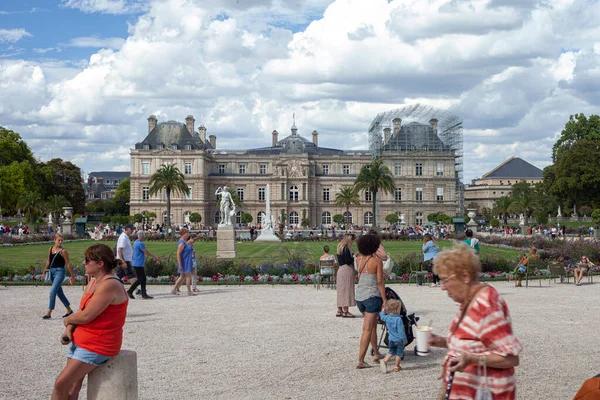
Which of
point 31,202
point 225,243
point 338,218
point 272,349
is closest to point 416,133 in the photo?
point 338,218

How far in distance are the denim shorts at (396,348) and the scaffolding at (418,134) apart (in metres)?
77.7

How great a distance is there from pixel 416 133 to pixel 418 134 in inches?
11.6

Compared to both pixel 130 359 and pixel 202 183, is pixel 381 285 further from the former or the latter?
pixel 202 183

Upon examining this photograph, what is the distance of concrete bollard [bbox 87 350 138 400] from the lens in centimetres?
545

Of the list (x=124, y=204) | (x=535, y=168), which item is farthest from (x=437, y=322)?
(x=535, y=168)

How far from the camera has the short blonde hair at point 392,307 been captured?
8703 millimetres

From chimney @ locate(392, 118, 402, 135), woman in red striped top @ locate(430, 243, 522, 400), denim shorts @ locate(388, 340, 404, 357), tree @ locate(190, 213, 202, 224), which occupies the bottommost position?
denim shorts @ locate(388, 340, 404, 357)

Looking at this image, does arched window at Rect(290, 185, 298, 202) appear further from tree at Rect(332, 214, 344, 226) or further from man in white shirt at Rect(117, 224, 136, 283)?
man in white shirt at Rect(117, 224, 136, 283)

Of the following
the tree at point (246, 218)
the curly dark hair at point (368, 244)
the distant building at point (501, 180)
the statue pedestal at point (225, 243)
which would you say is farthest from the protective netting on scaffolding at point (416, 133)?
the curly dark hair at point (368, 244)

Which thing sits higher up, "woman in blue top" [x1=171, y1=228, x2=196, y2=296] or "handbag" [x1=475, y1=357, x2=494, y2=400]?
"woman in blue top" [x1=171, y1=228, x2=196, y2=296]

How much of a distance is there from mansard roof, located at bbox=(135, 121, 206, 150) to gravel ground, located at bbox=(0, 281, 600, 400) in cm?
7057

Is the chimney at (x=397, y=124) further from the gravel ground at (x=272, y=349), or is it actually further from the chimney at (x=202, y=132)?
the gravel ground at (x=272, y=349)

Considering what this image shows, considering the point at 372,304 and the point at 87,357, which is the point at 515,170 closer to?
the point at 372,304

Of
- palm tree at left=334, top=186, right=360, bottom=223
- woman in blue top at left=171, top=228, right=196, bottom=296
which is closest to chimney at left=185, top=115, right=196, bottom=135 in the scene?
palm tree at left=334, top=186, right=360, bottom=223
